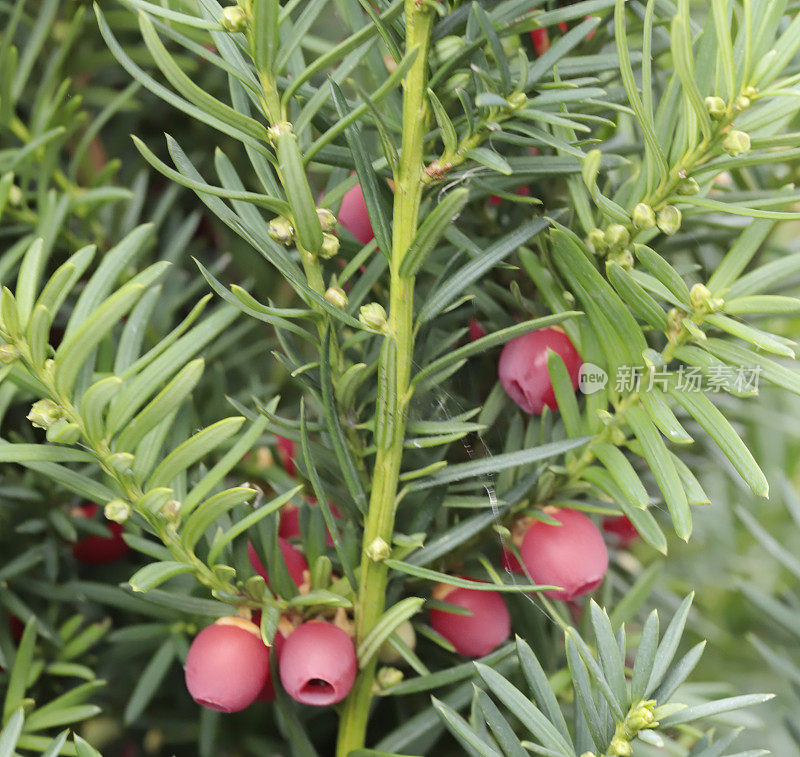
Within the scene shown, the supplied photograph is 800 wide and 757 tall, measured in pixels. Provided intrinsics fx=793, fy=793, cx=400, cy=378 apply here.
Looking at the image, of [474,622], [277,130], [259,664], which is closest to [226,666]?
[259,664]

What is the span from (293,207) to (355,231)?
104 millimetres

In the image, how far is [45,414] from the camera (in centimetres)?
31

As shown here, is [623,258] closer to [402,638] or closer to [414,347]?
[414,347]

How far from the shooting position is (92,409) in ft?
1.01

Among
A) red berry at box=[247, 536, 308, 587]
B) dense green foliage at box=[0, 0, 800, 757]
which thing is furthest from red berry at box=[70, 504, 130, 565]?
red berry at box=[247, 536, 308, 587]

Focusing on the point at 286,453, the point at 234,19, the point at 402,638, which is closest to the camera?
the point at 234,19

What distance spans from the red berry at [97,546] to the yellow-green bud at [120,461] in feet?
0.55

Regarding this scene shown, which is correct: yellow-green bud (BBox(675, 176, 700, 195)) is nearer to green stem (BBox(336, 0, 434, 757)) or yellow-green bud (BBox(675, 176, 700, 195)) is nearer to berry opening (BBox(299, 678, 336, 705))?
green stem (BBox(336, 0, 434, 757))

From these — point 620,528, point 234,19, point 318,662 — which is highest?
point 234,19

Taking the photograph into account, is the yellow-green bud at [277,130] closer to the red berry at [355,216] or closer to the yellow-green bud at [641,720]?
the red berry at [355,216]

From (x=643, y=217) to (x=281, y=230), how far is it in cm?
15

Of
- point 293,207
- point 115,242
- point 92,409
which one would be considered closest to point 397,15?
point 293,207

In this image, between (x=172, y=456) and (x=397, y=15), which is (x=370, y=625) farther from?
(x=397, y=15)

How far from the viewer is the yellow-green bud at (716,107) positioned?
0.29 m
